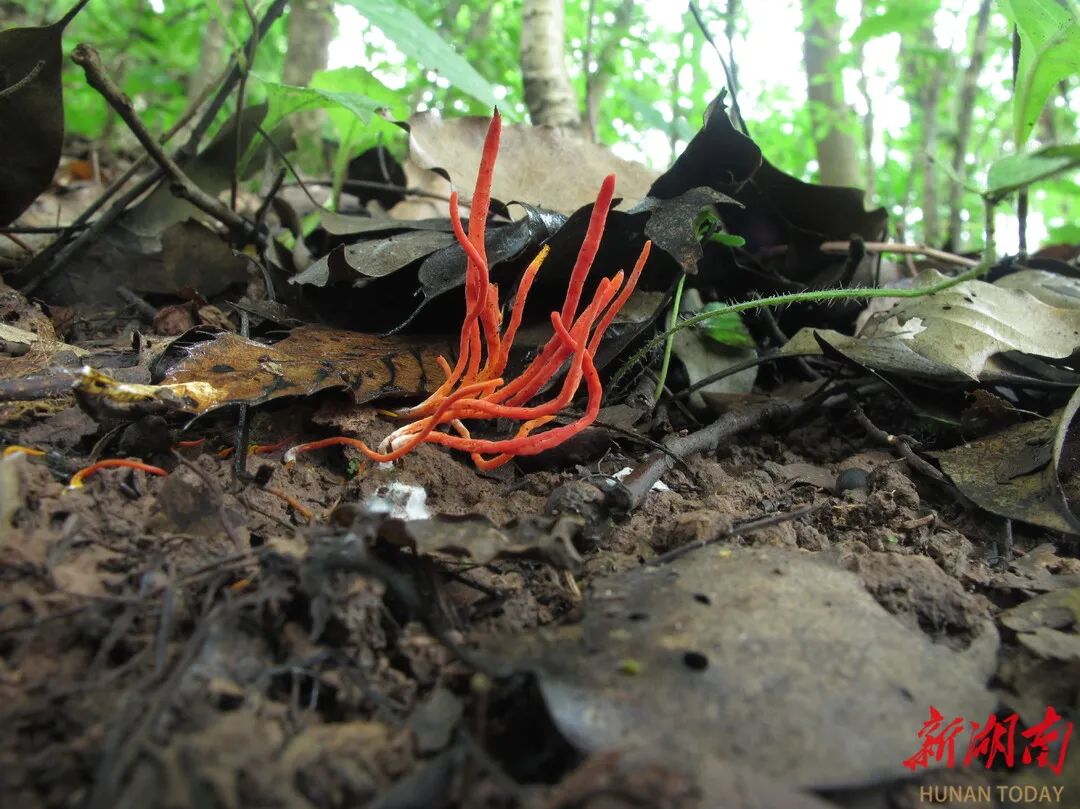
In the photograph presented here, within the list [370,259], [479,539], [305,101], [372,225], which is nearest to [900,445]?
[479,539]

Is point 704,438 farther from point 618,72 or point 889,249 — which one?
point 618,72

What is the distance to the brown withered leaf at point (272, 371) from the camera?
107cm

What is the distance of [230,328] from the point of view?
5.02 ft

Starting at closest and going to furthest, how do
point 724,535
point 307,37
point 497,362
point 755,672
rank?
point 755,672 → point 724,535 → point 497,362 → point 307,37

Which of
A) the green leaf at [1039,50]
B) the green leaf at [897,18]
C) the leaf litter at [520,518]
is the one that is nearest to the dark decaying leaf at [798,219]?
the leaf litter at [520,518]

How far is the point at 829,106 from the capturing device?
4.90 meters

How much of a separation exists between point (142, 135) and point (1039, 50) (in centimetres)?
201

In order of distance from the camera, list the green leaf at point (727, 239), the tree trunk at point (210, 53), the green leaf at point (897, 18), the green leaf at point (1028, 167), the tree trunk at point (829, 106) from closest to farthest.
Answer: the green leaf at point (1028, 167) < the green leaf at point (727, 239) < the green leaf at point (897, 18) < the tree trunk at point (829, 106) < the tree trunk at point (210, 53)

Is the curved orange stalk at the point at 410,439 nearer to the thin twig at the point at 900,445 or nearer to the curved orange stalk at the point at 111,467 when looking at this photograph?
the curved orange stalk at the point at 111,467

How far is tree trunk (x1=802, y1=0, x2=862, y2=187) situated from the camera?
4.17m

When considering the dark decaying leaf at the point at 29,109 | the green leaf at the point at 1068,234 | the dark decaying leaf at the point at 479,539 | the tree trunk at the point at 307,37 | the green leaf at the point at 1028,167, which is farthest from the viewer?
the tree trunk at the point at 307,37

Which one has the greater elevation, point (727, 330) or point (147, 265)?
point (147, 265)

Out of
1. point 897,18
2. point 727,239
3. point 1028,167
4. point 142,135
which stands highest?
point 897,18

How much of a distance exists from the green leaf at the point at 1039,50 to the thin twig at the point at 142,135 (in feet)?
6.14
